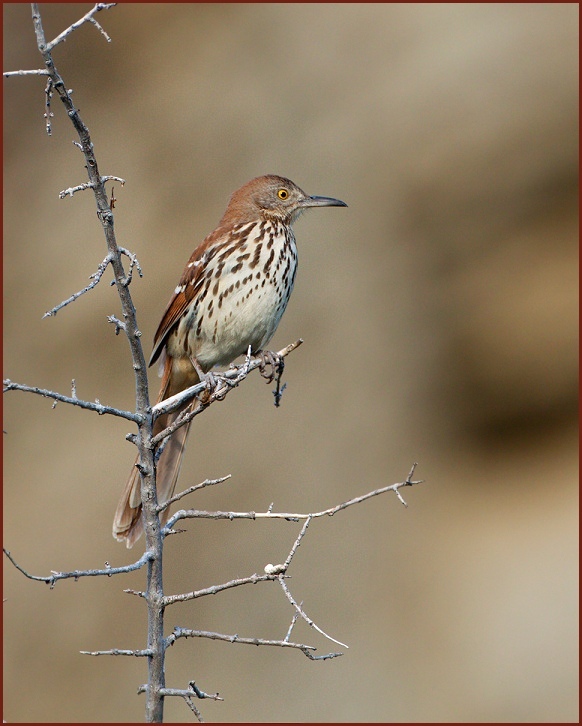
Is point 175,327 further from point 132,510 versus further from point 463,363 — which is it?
point 463,363

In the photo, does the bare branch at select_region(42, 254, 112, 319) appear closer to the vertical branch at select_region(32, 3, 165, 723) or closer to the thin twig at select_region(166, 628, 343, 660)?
the vertical branch at select_region(32, 3, 165, 723)

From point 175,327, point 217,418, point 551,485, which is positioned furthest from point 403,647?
point 175,327

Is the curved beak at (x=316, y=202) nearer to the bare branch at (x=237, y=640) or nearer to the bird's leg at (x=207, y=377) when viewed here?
the bird's leg at (x=207, y=377)

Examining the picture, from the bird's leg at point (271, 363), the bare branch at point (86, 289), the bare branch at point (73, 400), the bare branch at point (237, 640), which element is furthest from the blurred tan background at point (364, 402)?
the bare branch at point (86, 289)

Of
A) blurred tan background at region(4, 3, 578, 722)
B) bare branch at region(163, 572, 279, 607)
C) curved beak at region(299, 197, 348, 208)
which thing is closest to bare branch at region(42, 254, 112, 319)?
bare branch at region(163, 572, 279, 607)

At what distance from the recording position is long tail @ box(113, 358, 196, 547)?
166 inches

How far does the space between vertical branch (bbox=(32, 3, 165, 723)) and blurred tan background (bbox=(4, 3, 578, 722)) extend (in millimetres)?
5335

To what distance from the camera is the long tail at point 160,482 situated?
421 cm

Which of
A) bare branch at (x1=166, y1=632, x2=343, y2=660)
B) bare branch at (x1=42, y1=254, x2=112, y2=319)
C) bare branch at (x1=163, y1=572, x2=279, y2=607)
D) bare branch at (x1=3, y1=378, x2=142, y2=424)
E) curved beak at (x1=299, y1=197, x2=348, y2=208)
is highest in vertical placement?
curved beak at (x1=299, y1=197, x2=348, y2=208)

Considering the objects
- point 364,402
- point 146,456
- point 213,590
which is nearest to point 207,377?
point 146,456

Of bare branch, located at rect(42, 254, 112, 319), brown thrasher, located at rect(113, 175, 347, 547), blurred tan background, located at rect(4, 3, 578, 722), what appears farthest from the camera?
blurred tan background, located at rect(4, 3, 578, 722)

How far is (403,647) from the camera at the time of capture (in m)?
8.88

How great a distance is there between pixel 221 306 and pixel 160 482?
0.92 metres

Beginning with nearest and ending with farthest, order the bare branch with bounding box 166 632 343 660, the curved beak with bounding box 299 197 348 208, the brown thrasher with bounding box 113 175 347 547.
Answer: the bare branch with bounding box 166 632 343 660 → the brown thrasher with bounding box 113 175 347 547 → the curved beak with bounding box 299 197 348 208
